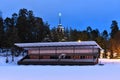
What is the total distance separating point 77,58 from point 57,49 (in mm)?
3704

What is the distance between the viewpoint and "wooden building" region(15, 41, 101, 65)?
55.7 meters

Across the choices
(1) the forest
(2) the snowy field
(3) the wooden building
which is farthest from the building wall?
(2) the snowy field

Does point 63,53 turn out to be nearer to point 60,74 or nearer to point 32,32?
point 32,32

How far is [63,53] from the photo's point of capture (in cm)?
5744

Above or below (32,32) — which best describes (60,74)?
below

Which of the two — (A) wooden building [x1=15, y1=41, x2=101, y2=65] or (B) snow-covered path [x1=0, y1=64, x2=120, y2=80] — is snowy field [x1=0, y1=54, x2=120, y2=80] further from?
(A) wooden building [x1=15, y1=41, x2=101, y2=65]

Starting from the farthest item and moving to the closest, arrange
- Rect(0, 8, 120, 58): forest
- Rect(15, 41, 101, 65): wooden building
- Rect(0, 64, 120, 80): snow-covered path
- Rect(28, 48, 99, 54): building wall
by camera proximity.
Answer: Rect(0, 8, 120, 58): forest → Rect(28, 48, 99, 54): building wall → Rect(15, 41, 101, 65): wooden building → Rect(0, 64, 120, 80): snow-covered path

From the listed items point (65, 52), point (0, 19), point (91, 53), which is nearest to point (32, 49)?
point (65, 52)

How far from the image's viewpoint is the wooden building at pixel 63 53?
2194 inches

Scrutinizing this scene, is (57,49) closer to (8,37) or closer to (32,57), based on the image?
(32,57)

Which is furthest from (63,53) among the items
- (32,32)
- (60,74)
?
(60,74)

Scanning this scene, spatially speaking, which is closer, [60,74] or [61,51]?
[60,74]

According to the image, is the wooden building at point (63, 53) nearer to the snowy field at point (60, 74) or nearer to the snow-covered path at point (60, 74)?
the snowy field at point (60, 74)

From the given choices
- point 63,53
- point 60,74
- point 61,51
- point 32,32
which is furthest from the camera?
point 32,32
